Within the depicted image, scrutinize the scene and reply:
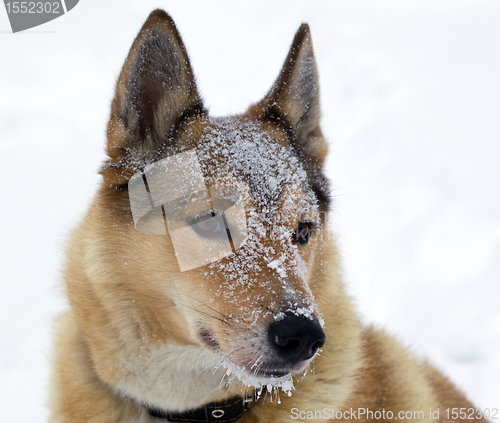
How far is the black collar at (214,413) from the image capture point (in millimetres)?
2559

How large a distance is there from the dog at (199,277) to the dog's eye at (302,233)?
12 mm

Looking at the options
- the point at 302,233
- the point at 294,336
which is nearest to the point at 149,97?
the point at 302,233

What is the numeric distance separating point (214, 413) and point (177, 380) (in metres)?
0.29

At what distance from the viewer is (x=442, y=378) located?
3.68m

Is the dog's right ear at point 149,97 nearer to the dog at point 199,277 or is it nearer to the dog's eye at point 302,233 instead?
the dog at point 199,277

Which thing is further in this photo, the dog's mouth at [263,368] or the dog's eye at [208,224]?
the dog's eye at [208,224]

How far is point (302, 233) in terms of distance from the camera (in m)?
2.67

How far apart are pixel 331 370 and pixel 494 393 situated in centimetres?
295

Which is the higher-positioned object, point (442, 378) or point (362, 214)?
point (362, 214)

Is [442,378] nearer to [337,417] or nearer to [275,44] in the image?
[337,417]

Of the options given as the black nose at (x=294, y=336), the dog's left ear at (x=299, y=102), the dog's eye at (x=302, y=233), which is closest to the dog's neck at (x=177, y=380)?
the black nose at (x=294, y=336)

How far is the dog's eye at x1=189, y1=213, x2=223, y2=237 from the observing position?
2.36m

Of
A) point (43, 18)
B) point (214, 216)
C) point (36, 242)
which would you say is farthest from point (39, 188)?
point (214, 216)

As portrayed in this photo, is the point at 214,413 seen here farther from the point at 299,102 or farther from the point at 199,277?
the point at 299,102
